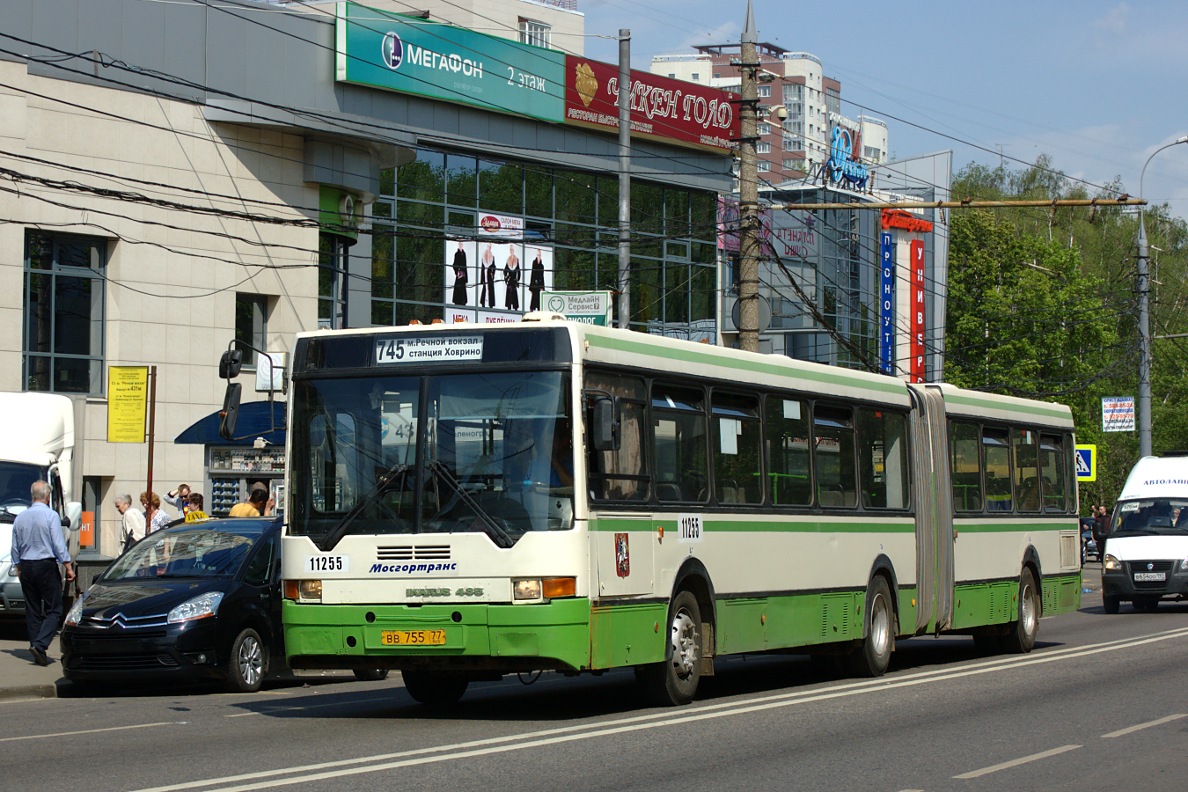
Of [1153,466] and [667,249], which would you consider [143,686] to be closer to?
[1153,466]

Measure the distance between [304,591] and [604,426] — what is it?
8.23ft

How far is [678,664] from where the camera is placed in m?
13.3

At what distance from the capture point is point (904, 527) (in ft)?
58.4

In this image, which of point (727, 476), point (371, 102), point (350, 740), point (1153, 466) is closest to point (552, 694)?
point (727, 476)

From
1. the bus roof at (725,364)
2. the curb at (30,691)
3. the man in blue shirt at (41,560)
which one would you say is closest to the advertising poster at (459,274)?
the bus roof at (725,364)

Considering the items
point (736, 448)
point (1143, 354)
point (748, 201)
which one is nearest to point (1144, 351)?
point (1143, 354)

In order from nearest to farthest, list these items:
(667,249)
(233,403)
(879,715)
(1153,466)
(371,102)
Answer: (879,715), (233,403), (1153,466), (371,102), (667,249)

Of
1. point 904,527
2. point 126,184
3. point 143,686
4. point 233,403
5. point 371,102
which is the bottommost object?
point 143,686

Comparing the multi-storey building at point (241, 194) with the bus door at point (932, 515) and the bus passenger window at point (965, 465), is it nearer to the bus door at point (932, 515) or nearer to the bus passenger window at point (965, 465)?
the bus passenger window at point (965, 465)

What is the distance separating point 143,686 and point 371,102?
996 inches

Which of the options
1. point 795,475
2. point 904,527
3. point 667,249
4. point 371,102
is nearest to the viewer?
point 795,475

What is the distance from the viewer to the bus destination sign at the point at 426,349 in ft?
40.8

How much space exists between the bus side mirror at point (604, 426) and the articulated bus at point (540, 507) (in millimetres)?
16

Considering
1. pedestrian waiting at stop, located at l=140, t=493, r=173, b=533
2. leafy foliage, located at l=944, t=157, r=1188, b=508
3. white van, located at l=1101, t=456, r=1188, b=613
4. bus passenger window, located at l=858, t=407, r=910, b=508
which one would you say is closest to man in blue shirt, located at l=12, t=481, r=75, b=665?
pedestrian waiting at stop, located at l=140, t=493, r=173, b=533
